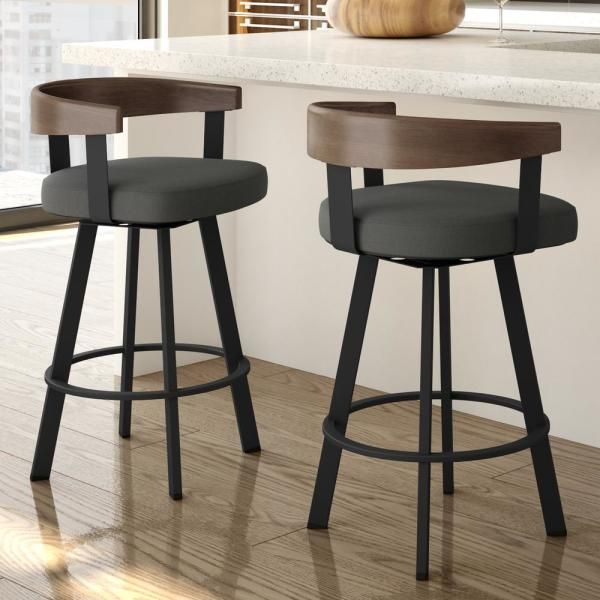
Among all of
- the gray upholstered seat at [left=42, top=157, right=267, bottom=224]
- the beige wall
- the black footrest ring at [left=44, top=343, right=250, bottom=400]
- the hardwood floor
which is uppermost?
the beige wall

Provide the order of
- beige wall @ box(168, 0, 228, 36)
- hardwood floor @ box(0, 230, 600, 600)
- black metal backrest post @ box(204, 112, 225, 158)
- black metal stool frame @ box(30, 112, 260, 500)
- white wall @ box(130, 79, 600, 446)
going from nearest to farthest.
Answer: hardwood floor @ box(0, 230, 600, 600) → black metal stool frame @ box(30, 112, 260, 500) → black metal backrest post @ box(204, 112, 225, 158) → white wall @ box(130, 79, 600, 446) → beige wall @ box(168, 0, 228, 36)

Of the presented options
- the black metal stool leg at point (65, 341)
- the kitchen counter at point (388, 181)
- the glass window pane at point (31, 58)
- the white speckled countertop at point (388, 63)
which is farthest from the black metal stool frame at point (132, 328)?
the glass window pane at point (31, 58)

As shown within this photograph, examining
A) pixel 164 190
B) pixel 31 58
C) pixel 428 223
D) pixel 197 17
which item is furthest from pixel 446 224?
pixel 31 58

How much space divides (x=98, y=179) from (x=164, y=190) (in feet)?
0.44

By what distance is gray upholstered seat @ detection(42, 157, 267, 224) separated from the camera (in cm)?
251

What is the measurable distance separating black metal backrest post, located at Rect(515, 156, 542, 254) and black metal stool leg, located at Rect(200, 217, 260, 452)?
85 centimetres

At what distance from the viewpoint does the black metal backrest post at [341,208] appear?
2230mm

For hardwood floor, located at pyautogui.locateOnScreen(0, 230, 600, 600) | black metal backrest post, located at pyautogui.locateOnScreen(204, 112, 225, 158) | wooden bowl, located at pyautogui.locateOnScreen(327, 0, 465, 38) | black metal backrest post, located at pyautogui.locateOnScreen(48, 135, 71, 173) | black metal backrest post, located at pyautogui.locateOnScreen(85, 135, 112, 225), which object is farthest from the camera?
wooden bowl, located at pyautogui.locateOnScreen(327, 0, 465, 38)

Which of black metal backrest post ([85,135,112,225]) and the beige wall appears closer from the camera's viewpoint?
black metal backrest post ([85,135,112,225])

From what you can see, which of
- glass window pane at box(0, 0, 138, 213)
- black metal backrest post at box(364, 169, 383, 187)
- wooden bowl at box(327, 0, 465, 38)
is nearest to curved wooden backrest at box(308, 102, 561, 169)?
black metal backrest post at box(364, 169, 383, 187)

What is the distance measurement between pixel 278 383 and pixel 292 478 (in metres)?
0.76

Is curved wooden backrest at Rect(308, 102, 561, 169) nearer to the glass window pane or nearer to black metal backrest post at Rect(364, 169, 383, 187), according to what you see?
black metal backrest post at Rect(364, 169, 383, 187)

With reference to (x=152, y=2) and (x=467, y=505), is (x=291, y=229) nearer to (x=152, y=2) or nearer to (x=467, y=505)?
(x=467, y=505)

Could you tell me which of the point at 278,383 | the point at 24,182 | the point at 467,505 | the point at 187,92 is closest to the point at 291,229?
the point at 278,383
